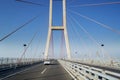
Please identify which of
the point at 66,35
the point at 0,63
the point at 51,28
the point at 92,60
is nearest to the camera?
the point at 0,63

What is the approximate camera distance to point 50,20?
2490 inches

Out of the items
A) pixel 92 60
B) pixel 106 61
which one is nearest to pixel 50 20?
pixel 92 60

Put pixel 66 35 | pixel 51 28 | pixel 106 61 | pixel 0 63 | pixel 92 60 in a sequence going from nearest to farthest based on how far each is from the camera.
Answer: pixel 0 63 → pixel 106 61 → pixel 92 60 → pixel 66 35 → pixel 51 28

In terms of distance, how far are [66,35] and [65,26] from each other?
3368mm

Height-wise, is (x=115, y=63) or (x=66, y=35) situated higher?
(x=66, y=35)

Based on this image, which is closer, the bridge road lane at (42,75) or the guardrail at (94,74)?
the guardrail at (94,74)

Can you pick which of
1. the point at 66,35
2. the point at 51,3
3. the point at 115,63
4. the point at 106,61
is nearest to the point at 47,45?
the point at 66,35

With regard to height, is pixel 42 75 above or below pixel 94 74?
below

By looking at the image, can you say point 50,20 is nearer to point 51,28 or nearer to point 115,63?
point 51,28

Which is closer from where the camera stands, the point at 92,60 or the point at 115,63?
the point at 115,63

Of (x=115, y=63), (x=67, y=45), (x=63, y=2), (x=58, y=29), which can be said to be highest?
(x=63, y=2)

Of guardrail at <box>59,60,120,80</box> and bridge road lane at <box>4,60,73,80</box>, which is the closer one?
guardrail at <box>59,60,120,80</box>

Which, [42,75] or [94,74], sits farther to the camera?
[42,75]

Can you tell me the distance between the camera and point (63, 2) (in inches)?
2491
